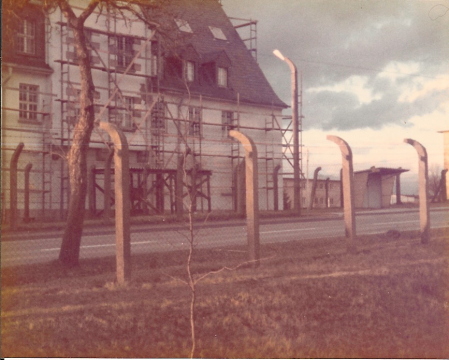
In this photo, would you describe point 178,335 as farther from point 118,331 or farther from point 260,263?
point 260,263

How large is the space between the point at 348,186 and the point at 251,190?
2346 millimetres

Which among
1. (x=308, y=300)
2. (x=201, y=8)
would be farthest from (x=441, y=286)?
(x=201, y=8)

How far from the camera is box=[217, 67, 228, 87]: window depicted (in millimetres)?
33031

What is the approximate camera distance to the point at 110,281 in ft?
27.8

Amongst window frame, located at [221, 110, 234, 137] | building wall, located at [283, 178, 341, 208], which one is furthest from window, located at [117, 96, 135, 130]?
building wall, located at [283, 178, 341, 208]

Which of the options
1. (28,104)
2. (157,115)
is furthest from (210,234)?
(157,115)

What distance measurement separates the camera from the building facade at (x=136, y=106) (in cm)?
2373

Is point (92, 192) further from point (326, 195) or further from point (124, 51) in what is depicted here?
point (326, 195)

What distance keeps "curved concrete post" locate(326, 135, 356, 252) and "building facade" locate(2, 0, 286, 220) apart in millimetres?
9248

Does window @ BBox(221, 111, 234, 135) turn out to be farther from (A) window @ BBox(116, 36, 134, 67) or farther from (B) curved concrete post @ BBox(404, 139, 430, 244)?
(B) curved concrete post @ BBox(404, 139, 430, 244)

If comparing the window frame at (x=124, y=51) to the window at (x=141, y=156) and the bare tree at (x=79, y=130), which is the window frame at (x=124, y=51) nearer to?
the window at (x=141, y=156)

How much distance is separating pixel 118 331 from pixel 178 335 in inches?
22.5

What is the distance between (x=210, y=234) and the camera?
15.5 m

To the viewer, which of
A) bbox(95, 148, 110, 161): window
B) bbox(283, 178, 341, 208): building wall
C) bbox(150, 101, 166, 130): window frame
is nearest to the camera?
bbox(283, 178, 341, 208): building wall
